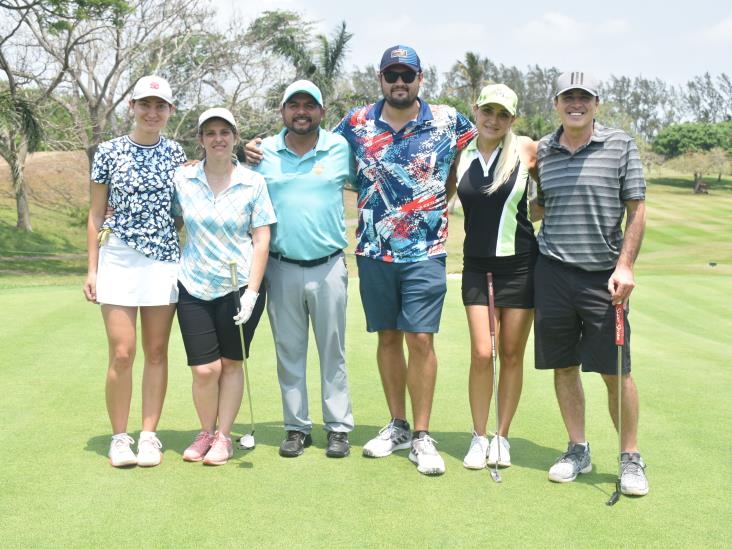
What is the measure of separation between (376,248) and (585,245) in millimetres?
1257

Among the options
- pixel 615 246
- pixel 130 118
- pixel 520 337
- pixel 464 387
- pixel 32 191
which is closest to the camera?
pixel 615 246

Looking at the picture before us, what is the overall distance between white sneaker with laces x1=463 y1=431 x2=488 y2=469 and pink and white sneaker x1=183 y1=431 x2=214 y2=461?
5.02 feet

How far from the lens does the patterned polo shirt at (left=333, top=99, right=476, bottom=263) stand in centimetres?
509

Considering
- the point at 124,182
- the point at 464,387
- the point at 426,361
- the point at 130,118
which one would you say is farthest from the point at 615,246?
the point at 130,118

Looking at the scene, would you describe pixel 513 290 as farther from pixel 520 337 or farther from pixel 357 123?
pixel 357 123

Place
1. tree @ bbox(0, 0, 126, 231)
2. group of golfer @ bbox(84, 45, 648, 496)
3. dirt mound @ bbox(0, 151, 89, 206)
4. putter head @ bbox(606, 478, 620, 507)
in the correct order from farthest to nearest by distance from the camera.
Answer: dirt mound @ bbox(0, 151, 89, 206) < tree @ bbox(0, 0, 126, 231) < group of golfer @ bbox(84, 45, 648, 496) < putter head @ bbox(606, 478, 620, 507)

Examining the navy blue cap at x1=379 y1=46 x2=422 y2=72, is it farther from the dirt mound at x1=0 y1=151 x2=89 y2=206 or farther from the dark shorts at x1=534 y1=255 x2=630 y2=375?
the dirt mound at x1=0 y1=151 x2=89 y2=206

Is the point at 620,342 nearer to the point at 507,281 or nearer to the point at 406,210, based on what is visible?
the point at 507,281

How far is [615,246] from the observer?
4.73 metres

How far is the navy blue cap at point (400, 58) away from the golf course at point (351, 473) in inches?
93.2

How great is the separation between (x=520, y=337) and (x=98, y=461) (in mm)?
2565

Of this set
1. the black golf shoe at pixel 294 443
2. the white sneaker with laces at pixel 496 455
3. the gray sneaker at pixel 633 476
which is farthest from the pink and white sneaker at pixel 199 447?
the gray sneaker at pixel 633 476

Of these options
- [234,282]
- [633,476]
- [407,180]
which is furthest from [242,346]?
[633,476]

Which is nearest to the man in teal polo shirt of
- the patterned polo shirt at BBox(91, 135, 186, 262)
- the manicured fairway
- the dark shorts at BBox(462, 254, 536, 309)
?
the manicured fairway
